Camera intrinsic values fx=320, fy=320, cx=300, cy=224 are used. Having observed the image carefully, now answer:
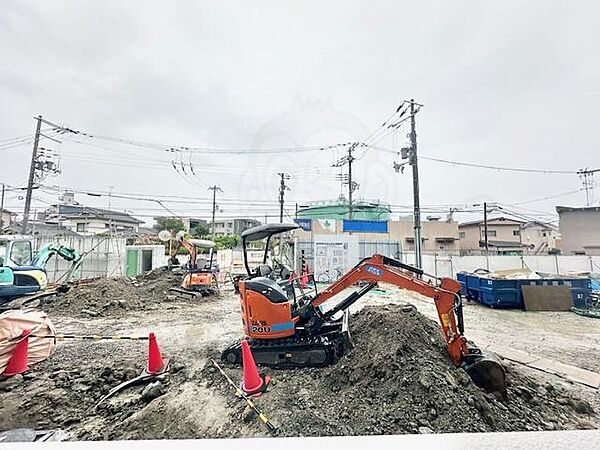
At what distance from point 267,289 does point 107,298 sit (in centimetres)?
599

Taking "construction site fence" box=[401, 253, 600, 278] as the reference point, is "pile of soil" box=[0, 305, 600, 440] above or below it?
below

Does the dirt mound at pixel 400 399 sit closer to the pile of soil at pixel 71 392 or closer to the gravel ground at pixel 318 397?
the gravel ground at pixel 318 397

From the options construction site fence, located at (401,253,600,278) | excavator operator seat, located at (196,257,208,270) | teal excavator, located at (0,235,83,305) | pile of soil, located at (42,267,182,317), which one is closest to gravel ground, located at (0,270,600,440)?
pile of soil, located at (42,267,182,317)

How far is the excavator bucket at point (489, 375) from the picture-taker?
2537 millimetres

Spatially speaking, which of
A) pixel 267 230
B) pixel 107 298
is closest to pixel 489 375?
pixel 267 230

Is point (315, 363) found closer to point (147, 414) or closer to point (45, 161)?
point (147, 414)

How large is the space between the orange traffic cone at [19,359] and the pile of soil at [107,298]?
356cm

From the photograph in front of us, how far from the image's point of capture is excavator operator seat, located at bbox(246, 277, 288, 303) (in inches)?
129

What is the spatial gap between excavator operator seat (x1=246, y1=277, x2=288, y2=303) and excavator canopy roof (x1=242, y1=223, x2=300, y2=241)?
523 mm

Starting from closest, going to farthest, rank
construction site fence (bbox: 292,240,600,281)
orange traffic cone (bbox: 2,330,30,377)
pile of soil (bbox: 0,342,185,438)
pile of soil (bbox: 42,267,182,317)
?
pile of soil (bbox: 0,342,185,438) → orange traffic cone (bbox: 2,330,30,377) → pile of soil (bbox: 42,267,182,317) → construction site fence (bbox: 292,240,600,281)

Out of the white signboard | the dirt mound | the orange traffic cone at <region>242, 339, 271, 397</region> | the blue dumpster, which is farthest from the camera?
the white signboard

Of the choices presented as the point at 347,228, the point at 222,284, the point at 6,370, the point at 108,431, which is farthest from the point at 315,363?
the point at 347,228

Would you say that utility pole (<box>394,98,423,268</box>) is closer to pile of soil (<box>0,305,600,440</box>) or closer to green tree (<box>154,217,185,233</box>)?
pile of soil (<box>0,305,600,440</box>)

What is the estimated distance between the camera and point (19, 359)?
10.7 ft
